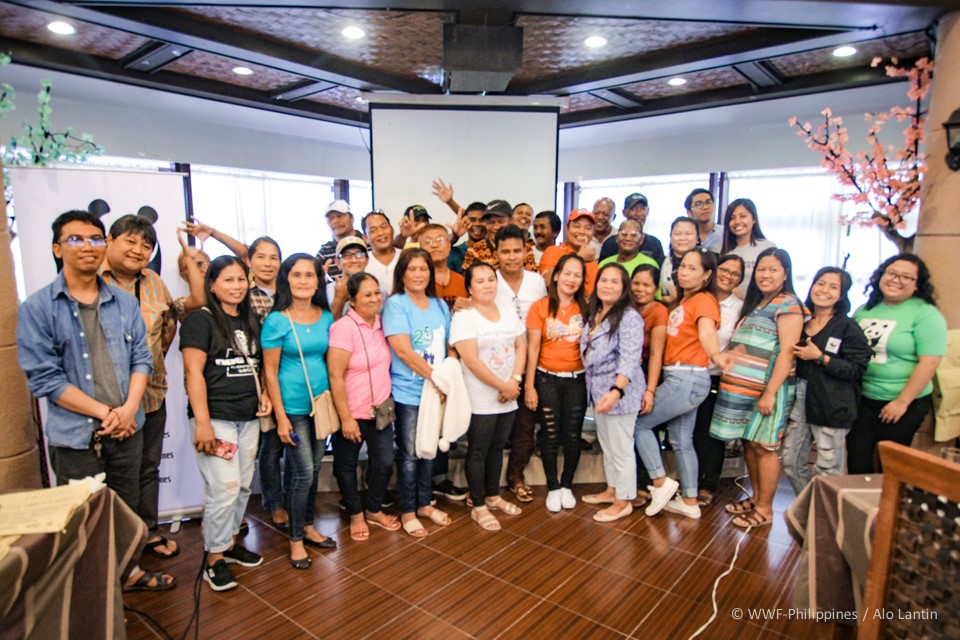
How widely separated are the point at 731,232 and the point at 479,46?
6.79 feet

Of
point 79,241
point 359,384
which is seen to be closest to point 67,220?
point 79,241

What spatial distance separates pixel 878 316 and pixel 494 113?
11.7 ft

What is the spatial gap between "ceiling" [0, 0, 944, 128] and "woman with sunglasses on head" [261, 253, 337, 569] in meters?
1.76

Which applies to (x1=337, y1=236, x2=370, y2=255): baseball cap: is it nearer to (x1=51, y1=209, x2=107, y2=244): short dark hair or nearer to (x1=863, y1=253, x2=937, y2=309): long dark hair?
(x1=51, y1=209, x2=107, y2=244): short dark hair

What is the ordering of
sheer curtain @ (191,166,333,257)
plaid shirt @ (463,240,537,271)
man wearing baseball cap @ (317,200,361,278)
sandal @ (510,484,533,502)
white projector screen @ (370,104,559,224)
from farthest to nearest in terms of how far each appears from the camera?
1. sheer curtain @ (191,166,333,257)
2. white projector screen @ (370,104,559,224)
3. man wearing baseball cap @ (317,200,361,278)
4. plaid shirt @ (463,240,537,271)
5. sandal @ (510,484,533,502)

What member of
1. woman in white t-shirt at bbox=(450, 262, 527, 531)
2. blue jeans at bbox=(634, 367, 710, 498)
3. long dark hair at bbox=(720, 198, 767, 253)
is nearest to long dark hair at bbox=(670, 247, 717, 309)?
blue jeans at bbox=(634, 367, 710, 498)

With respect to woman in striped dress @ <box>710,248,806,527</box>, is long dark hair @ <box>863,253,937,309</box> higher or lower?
higher

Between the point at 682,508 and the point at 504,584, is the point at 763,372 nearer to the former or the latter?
the point at 682,508

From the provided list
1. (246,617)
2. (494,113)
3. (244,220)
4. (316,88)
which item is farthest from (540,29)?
(244,220)

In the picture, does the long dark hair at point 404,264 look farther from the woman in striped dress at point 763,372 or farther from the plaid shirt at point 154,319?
the woman in striped dress at point 763,372

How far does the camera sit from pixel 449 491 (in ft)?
11.0

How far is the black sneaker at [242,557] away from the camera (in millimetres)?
2586

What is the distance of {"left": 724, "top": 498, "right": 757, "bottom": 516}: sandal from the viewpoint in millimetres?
3109

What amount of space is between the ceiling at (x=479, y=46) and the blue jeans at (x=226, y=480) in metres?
2.34
